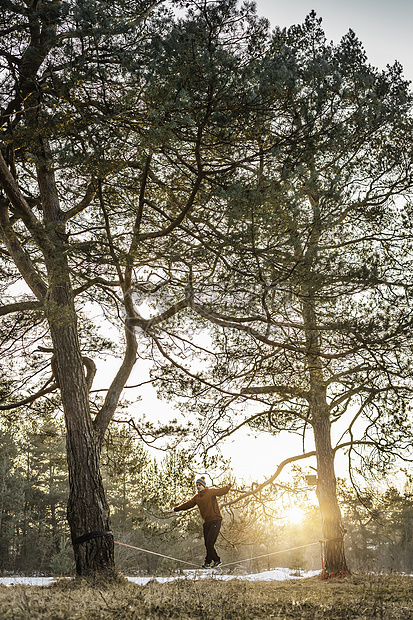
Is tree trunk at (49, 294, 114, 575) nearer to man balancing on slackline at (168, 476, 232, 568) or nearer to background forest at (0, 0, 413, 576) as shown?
background forest at (0, 0, 413, 576)

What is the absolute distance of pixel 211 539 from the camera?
21.3 ft

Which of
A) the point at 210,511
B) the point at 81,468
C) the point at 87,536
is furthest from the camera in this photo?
the point at 210,511

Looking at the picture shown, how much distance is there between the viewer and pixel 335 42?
5.75 m

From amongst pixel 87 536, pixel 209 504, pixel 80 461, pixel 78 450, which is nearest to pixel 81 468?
pixel 80 461

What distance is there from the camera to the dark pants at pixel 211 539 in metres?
6.42

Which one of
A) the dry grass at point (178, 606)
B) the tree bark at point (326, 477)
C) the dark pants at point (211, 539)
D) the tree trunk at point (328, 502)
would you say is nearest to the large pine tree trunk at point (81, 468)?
the dry grass at point (178, 606)

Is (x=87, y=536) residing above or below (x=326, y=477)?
below

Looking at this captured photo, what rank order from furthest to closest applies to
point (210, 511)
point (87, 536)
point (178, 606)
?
point (210, 511) → point (87, 536) → point (178, 606)

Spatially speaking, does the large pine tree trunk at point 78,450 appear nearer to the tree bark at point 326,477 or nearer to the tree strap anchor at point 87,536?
the tree strap anchor at point 87,536

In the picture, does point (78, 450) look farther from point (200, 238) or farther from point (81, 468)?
point (200, 238)

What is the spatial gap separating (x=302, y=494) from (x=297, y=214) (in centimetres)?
757

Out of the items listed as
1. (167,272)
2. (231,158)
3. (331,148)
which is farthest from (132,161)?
(331,148)

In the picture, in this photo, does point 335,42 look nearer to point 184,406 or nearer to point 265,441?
point 184,406

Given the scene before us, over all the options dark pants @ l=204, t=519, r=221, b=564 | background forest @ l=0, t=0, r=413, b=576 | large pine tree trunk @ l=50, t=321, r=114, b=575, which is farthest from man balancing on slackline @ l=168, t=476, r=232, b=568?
large pine tree trunk @ l=50, t=321, r=114, b=575
